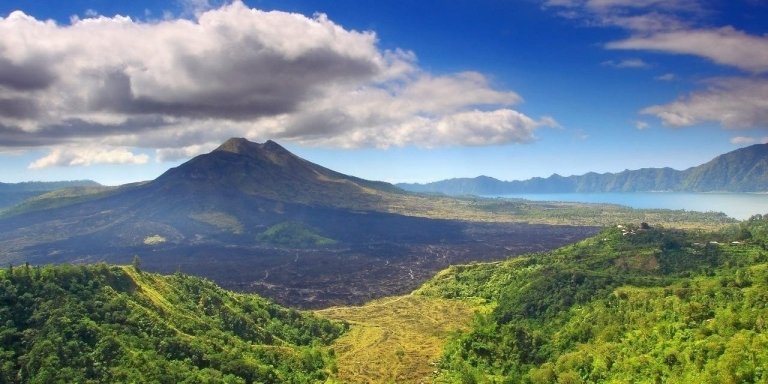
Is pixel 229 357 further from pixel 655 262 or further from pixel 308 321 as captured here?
pixel 655 262

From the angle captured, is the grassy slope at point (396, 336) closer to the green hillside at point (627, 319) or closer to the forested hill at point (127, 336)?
the green hillside at point (627, 319)

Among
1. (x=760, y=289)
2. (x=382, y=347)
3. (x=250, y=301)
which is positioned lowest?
(x=382, y=347)

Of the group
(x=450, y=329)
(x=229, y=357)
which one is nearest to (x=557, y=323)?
(x=450, y=329)

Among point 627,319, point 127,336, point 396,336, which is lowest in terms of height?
point 396,336

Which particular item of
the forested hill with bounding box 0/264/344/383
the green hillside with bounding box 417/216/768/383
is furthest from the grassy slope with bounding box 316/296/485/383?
the forested hill with bounding box 0/264/344/383

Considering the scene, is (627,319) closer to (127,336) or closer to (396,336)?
(396,336)

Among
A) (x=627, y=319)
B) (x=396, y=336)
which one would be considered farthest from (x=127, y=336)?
(x=627, y=319)
